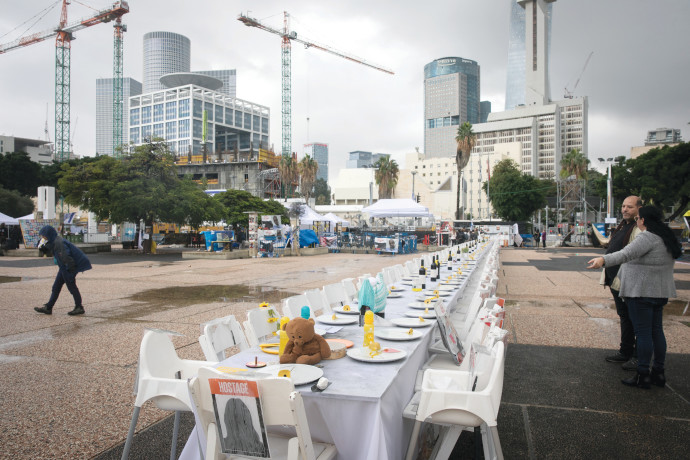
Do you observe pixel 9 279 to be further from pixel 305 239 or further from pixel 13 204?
pixel 13 204

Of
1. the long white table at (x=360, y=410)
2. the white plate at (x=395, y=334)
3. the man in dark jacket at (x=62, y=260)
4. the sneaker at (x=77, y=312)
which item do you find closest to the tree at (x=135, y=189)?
the man in dark jacket at (x=62, y=260)

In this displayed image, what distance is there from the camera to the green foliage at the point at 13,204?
43.1 metres

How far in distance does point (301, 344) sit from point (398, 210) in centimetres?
2530

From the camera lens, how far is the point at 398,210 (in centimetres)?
2773

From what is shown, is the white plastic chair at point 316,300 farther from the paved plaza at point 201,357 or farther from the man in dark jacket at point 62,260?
the man in dark jacket at point 62,260

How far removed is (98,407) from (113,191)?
23877mm

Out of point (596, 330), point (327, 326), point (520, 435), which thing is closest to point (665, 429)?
point (520, 435)

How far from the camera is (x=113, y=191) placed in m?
25.1

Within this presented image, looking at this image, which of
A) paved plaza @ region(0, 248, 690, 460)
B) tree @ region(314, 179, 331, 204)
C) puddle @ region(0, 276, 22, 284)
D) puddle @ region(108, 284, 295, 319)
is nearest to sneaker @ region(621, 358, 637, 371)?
paved plaza @ region(0, 248, 690, 460)

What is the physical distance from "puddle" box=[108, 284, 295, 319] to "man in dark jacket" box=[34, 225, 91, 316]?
0.90 m

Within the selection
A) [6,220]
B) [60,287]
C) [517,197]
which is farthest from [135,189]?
[517,197]

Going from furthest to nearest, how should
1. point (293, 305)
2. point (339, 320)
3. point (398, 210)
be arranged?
point (398, 210) < point (293, 305) < point (339, 320)

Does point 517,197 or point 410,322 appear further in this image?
point 517,197

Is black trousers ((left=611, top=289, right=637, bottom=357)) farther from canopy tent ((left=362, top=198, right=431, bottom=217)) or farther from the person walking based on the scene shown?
canopy tent ((left=362, top=198, right=431, bottom=217))
